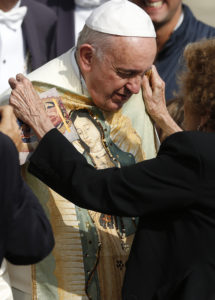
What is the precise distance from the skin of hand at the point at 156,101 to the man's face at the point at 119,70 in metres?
0.28

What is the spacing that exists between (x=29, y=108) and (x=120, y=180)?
568 millimetres

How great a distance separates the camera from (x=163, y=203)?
109 inches

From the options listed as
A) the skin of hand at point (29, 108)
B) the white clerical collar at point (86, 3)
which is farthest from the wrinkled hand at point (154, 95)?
the white clerical collar at point (86, 3)

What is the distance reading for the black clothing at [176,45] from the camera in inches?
203

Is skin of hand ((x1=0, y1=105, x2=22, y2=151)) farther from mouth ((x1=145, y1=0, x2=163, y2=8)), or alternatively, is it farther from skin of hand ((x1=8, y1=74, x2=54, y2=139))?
mouth ((x1=145, y1=0, x2=163, y2=8))

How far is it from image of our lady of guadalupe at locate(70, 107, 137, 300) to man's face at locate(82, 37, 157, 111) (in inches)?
5.1

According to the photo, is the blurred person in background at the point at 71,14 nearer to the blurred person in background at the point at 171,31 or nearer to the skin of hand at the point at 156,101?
the blurred person in background at the point at 171,31

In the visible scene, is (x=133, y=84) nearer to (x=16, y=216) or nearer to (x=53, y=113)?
(x=53, y=113)

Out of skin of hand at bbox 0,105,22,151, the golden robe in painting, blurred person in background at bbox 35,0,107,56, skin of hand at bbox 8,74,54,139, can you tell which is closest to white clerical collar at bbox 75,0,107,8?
blurred person in background at bbox 35,0,107,56

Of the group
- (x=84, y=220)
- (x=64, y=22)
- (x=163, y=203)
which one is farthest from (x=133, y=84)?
(x=64, y=22)

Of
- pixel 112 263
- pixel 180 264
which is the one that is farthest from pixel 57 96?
pixel 180 264

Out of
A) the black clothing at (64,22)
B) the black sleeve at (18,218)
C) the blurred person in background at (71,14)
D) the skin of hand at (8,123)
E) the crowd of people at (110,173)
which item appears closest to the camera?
the black sleeve at (18,218)

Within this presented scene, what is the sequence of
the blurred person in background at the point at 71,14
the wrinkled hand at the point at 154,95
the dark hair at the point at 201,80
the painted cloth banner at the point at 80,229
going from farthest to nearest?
1. the blurred person in background at the point at 71,14
2. the wrinkled hand at the point at 154,95
3. the painted cloth banner at the point at 80,229
4. the dark hair at the point at 201,80

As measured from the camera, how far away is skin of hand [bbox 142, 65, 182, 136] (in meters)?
3.70
